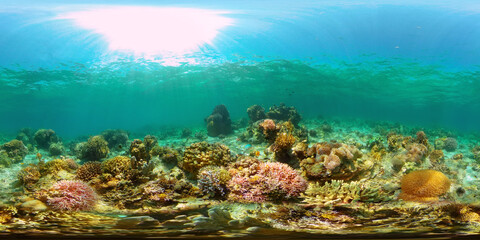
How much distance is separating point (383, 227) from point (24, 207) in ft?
21.3

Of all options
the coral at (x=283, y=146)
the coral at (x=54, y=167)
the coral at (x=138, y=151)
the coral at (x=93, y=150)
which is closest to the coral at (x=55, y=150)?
the coral at (x=93, y=150)

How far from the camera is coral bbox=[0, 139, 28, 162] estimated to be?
12129mm

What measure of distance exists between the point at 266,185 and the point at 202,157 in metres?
2.79

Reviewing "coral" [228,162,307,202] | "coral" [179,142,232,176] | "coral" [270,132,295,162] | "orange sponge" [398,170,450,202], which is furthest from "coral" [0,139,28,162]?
"orange sponge" [398,170,450,202]

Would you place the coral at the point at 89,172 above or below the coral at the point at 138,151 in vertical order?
below

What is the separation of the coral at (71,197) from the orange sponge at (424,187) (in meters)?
6.79

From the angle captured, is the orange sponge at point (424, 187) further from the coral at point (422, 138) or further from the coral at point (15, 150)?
the coral at point (15, 150)

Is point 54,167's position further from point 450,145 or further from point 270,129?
point 450,145

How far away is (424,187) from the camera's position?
4.89 meters

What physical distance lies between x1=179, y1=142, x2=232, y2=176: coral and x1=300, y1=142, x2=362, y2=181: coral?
2.64 meters

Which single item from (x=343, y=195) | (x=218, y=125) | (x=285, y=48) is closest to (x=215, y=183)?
(x=343, y=195)

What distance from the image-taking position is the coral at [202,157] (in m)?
7.13

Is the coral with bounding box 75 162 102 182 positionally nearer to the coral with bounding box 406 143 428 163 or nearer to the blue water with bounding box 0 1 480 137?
the coral with bounding box 406 143 428 163

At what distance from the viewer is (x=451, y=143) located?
1550 centimetres
